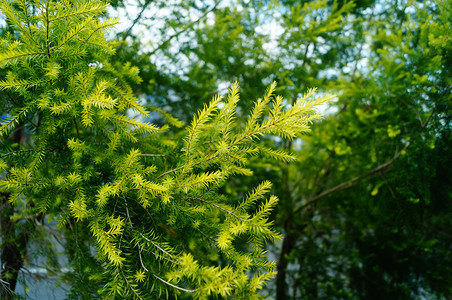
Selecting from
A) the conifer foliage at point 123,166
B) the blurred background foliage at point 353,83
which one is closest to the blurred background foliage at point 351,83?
the blurred background foliage at point 353,83

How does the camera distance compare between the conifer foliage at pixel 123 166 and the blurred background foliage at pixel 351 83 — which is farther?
the blurred background foliage at pixel 351 83

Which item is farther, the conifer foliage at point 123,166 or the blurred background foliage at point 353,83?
the blurred background foliage at point 353,83

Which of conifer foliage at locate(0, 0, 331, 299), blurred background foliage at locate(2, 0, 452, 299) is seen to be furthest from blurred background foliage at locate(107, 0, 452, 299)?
conifer foliage at locate(0, 0, 331, 299)

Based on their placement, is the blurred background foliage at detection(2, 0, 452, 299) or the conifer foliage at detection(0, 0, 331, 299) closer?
the conifer foliage at detection(0, 0, 331, 299)

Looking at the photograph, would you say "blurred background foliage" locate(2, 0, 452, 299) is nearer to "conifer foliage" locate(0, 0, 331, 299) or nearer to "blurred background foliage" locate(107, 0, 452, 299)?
"blurred background foliage" locate(107, 0, 452, 299)

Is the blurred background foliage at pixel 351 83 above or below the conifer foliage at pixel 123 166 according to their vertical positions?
above

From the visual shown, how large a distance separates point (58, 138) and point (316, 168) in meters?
4.81

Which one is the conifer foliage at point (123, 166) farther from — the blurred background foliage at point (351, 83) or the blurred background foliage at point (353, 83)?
the blurred background foliage at point (353, 83)

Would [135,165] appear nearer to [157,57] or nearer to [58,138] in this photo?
[58,138]

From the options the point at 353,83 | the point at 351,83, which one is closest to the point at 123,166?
the point at 351,83

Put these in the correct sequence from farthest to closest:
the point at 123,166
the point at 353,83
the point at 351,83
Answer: the point at 353,83 → the point at 351,83 → the point at 123,166

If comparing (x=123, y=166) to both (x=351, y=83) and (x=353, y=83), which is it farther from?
(x=353, y=83)

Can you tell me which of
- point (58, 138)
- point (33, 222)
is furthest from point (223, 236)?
point (33, 222)

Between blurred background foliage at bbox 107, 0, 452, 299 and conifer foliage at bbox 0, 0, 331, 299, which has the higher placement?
blurred background foliage at bbox 107, 0, 452, 299
